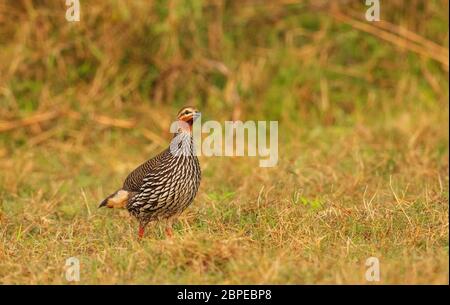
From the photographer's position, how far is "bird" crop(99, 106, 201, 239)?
226 inches

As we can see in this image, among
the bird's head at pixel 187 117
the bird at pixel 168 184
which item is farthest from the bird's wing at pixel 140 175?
the bird's head at pixel 187 117

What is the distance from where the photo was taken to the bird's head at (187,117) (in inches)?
235

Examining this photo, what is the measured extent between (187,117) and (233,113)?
3380 mm

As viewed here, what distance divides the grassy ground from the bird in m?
0.15

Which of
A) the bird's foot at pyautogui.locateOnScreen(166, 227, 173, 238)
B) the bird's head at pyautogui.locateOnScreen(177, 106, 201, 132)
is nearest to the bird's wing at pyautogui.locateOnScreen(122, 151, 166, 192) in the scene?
the bird's head at pyautogui.locateOnScreen(177, 106, 201, 132)

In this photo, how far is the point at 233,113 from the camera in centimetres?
934

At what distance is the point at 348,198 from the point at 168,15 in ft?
12.1

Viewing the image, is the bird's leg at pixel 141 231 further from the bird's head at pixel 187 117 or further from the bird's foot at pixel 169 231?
the bird's head at pixel 187 117

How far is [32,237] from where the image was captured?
19.4ft

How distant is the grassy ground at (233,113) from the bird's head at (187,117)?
1.97 ft

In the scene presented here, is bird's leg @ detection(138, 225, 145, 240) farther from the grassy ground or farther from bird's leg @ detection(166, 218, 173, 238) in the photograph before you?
bird's leg @ detection(166, 218, 173, 238)

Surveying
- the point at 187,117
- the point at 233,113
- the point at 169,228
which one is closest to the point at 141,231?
the point at 169,228

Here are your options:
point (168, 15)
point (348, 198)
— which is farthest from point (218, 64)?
point (348, 198)
